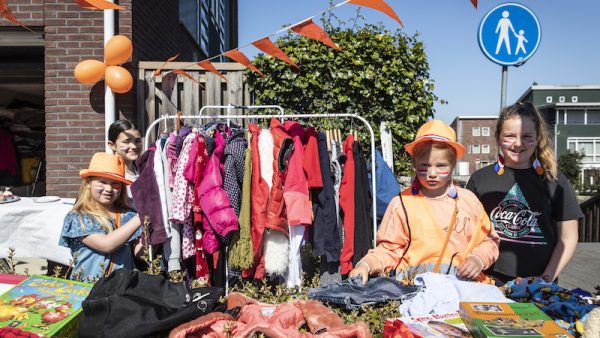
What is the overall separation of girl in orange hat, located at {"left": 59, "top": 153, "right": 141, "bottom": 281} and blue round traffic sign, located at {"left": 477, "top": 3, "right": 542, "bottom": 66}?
3563mm

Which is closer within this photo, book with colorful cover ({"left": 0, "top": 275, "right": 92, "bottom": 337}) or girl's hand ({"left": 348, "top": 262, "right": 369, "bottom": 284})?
book with colorful cover ({"left": 0, "top": 275, "right": 92, "bottom": 337})

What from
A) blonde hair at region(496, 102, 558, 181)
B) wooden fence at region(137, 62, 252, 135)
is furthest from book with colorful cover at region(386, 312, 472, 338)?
wooden fence at region(137, 62, 252, 135)

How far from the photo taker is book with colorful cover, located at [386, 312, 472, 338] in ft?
5.40

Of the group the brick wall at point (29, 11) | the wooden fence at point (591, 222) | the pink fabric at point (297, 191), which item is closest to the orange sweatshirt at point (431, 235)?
the pink fabric at point (297, 191)

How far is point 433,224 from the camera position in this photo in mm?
2381

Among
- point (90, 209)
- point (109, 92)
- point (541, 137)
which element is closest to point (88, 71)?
point (109, 92)

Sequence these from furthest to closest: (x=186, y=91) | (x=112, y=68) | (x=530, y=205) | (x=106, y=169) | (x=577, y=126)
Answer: (x=577, y=126)
(x=186, y=91)
(x=112, y=68)
(x=106, y=169)
(x=530, y=205)

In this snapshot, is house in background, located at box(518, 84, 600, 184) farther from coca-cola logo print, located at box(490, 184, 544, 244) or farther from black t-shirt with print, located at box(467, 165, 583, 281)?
coca-cola logo print, located at box(490, 184, 544, 244)

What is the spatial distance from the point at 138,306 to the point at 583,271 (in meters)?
8.00

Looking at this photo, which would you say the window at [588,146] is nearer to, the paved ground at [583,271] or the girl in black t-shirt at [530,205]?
the paved ground at [583,271]

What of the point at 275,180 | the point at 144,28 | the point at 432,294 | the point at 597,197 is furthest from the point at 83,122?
the point at 597,197

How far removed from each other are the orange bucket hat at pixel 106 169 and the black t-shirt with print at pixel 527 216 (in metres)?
2.43

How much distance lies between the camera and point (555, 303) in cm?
179

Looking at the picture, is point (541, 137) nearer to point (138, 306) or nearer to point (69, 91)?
point (138, 306)
